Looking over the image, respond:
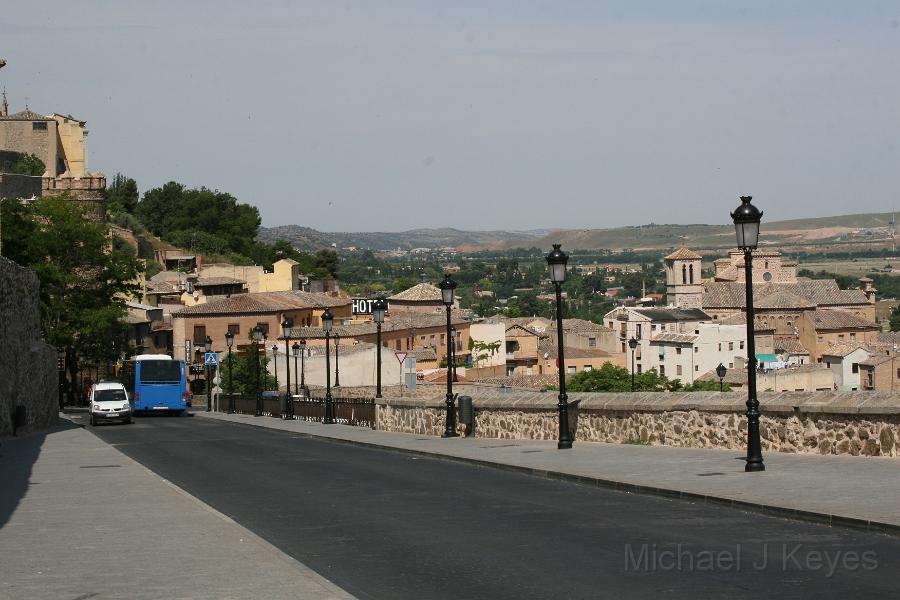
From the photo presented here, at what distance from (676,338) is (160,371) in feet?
371

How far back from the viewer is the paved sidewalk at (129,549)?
1004 centimetres

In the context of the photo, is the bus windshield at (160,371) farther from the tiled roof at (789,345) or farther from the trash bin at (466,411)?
the tiled roof at (789,345)

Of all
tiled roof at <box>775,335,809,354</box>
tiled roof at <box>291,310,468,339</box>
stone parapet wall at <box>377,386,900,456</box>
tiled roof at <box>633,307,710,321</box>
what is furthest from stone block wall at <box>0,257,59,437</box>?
tiled roof at <box>633,307,710,321</box>

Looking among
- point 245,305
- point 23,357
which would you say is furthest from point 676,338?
point 23,357

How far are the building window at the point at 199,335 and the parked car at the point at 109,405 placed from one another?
221 ft

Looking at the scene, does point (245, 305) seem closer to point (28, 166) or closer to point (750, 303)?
point (28, 166)

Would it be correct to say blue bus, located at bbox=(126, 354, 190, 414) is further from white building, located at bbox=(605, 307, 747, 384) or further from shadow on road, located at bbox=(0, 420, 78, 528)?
white building, located at bbox=(605, 307, 747, 384)

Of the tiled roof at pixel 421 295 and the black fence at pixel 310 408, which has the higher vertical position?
the tiled roof at pixel 421 295

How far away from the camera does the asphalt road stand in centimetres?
1010

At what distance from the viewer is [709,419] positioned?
882 inches

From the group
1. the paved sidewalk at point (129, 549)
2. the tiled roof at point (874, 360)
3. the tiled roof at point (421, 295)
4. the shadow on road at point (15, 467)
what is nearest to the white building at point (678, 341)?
the tiled roof at point (874, 360)

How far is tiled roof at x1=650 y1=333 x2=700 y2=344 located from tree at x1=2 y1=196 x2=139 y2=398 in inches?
3668

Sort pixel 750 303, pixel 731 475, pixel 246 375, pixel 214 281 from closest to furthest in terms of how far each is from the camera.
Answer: pixel 731 475 → pixel 750 303 → pixel 246 375 → pixel 214 281

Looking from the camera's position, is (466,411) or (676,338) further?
(676,338)
